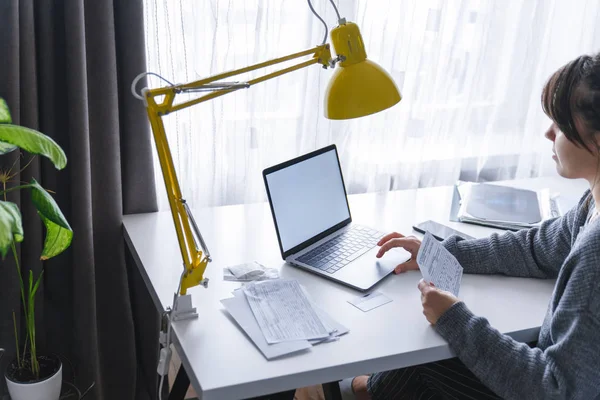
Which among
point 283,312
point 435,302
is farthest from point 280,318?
point 435,302

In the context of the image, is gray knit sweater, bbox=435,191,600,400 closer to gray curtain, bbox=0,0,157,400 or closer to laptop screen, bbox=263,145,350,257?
laptop screen, bbox=263,145,350,257

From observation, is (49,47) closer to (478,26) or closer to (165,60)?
(165,60)

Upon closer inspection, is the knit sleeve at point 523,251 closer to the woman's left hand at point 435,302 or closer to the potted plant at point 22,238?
the woman's left hand at point 435,302

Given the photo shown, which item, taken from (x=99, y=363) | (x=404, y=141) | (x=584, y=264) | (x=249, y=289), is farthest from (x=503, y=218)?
(x=99, y=363)

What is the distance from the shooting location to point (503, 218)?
1813 mm

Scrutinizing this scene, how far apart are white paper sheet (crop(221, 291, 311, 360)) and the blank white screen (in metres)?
0.24

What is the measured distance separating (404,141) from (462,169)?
0.31 meters

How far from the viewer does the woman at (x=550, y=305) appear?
1123 mm

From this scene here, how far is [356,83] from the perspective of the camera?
1.32 metres

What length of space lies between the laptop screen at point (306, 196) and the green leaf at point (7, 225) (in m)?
0.54

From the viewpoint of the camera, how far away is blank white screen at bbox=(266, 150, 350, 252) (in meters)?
1.52

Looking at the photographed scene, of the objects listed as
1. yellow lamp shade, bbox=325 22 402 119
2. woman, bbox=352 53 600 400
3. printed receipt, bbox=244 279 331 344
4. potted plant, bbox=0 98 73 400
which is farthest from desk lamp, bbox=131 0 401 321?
woman, bbox=352 53 600 400

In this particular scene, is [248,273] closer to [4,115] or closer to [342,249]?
[342,249]

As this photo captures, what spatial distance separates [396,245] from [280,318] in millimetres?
409
